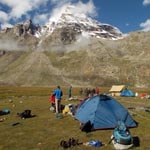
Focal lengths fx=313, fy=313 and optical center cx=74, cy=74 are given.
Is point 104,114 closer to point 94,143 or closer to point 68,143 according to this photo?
point 94,143

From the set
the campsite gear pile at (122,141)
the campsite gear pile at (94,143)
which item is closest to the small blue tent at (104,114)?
the campsite gear pile at (94,143)

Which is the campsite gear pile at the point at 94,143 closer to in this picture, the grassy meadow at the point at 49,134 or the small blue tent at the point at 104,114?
the grassy meadow at the point at 49,134

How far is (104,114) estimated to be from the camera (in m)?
26.5

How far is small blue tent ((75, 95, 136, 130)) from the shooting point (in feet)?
85.6

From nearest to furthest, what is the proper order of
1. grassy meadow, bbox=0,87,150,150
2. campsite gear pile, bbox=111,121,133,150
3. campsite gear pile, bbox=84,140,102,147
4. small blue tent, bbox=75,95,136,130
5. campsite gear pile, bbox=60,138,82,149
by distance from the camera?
1. campsite gear pile, bbox=111,121,133,150
2. campsite gear pile, bbox=60,138,82,149
3. campsite gear pile, bbox=84,140,102,147
4. grassy meadow, bbox=0,87,150,150
5. small blue tent, bbox=75,95,136,130

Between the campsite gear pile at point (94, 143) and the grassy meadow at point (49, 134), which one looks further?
the grassy meadow at point (49, 134)

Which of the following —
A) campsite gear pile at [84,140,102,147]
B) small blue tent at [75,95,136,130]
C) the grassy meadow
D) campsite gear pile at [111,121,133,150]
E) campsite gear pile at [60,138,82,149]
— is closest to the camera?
campsite gear pile at [111,121,133,150]

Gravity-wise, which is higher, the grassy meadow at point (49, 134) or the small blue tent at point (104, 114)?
the small blue tent at point (104, 114)

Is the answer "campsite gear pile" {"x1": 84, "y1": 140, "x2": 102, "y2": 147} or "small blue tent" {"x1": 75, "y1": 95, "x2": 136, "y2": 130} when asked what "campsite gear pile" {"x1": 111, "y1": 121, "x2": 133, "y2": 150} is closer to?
"campsite gear pile" {"x1": 84, "y1": 140, "x2": 102, "y2": 147}

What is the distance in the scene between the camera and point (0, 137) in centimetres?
2408

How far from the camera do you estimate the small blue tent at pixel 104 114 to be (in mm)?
26078

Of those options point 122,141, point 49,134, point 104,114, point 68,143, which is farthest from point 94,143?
point 104,114

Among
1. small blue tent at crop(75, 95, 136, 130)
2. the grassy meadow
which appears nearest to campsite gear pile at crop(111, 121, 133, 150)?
the grassy meadow

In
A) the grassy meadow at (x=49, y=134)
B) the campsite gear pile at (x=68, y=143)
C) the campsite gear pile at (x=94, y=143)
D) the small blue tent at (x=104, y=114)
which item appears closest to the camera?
the campsite gear pile at (x=68, y=143)
